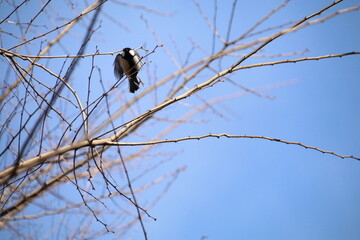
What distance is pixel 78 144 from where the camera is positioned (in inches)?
59.6

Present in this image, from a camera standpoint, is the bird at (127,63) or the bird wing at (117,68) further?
the bird wing at (117,68)

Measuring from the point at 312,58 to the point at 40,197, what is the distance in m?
2.27

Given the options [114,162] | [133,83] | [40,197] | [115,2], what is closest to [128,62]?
[133,83]

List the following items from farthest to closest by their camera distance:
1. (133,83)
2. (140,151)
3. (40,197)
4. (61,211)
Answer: (133,83) → (140,151) → (61,211) → (40,197)

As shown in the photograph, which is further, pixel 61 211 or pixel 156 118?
pixel 156 118

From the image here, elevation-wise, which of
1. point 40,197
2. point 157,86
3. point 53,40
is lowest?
point 40,197

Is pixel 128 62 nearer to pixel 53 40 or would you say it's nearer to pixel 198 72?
pixel 53 40

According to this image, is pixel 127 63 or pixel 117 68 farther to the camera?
pixel 117 68

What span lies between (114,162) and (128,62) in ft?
4.12

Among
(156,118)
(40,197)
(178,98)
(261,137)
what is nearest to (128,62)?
(156,118)

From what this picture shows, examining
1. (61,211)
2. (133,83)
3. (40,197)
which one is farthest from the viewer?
(133,83)

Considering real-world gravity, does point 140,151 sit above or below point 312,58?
above

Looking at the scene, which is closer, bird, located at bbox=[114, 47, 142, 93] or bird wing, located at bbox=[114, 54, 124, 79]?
bird, located at bbox=[114, 47, 142, 93]

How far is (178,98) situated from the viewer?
1.58 meters
